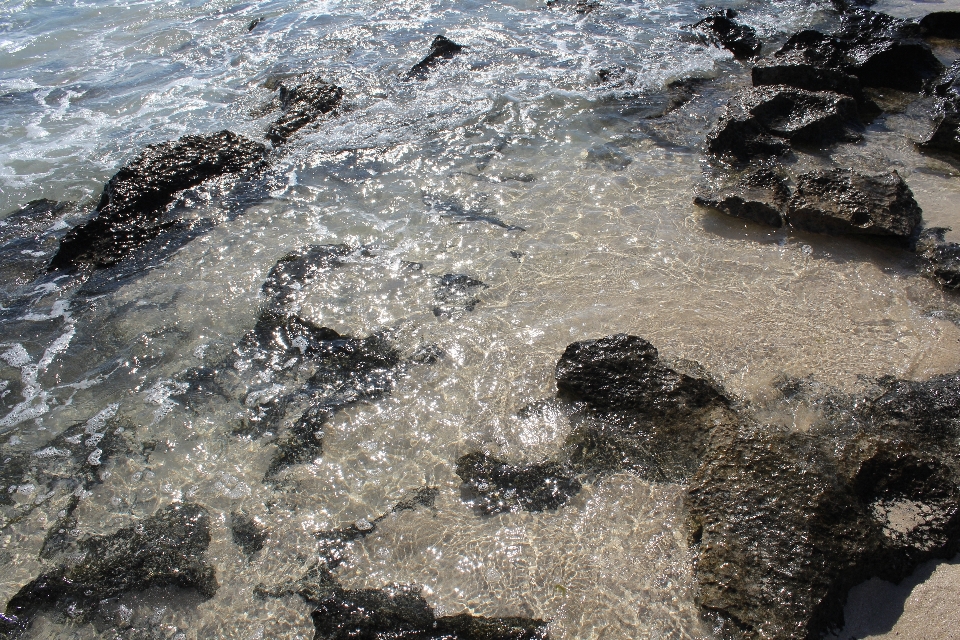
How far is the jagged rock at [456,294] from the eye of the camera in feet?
19.2

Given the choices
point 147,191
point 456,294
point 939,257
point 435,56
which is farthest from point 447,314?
point 435,56

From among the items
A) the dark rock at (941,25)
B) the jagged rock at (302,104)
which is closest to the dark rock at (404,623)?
the jagged rock at (302,104)

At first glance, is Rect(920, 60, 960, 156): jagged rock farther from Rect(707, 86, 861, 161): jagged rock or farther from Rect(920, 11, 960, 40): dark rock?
Rect(920, 11, 960, 40): dark rock

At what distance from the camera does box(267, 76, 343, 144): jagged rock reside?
9.47 meters

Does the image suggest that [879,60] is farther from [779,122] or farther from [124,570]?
[124,570]

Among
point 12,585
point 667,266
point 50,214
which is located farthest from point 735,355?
point 50,214

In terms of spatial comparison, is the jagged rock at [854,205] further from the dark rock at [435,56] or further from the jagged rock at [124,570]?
the dark rock at [435,56]

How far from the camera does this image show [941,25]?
12258 millimetres

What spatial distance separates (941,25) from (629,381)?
12.6 metres

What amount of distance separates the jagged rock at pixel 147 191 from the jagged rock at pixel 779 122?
6.37 meters

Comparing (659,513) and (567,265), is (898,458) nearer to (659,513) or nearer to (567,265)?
(659,513)

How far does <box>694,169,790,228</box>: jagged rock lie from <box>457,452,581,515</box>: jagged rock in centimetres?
402

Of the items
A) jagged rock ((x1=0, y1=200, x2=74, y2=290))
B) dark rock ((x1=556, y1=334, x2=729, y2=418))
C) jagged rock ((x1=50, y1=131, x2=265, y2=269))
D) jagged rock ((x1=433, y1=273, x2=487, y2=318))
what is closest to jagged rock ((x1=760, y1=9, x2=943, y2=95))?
jagged rock ((x1=433, y1=273, x2=487, y2=318))

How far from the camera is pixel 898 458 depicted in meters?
3.77
